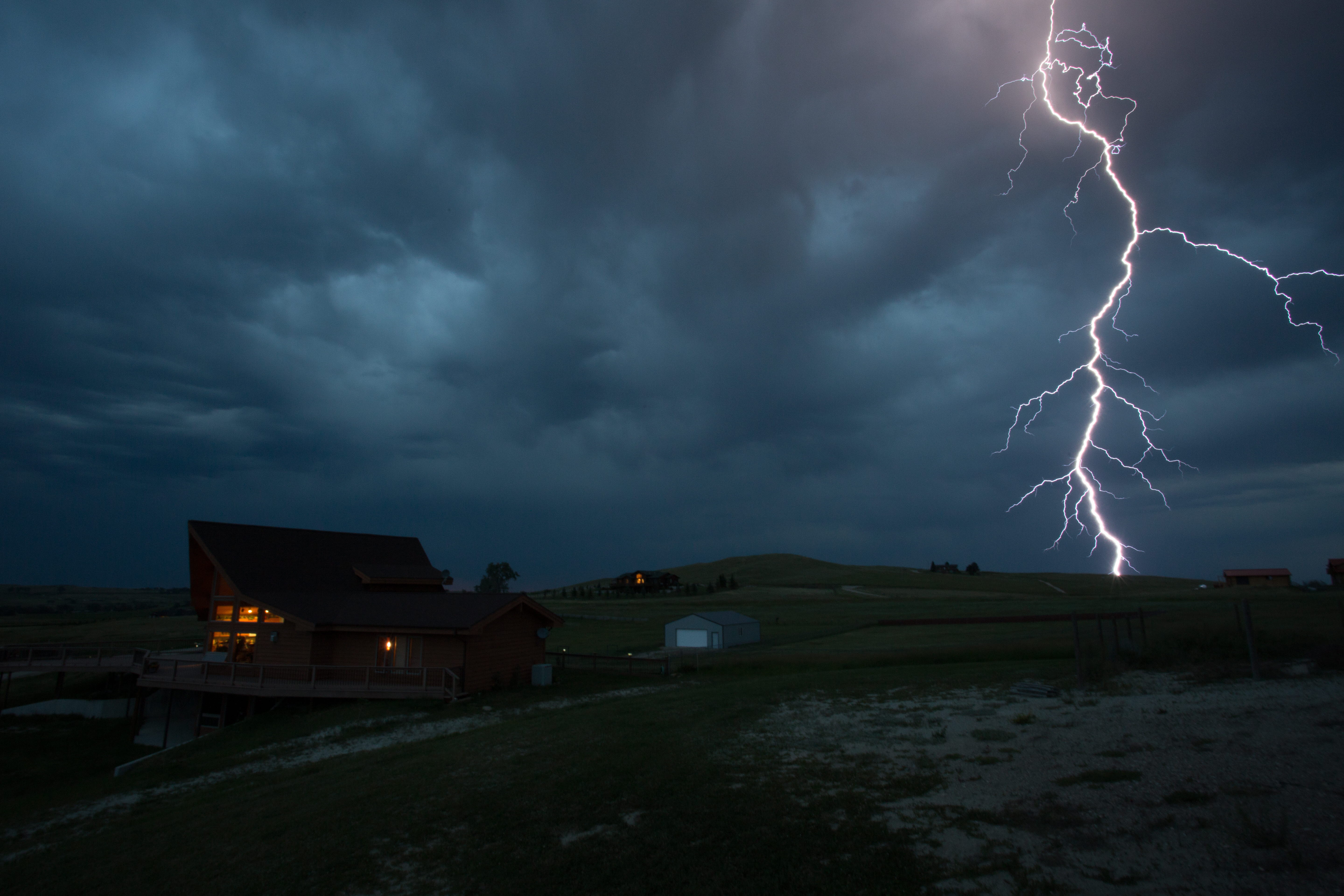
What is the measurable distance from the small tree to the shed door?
7235 centimetres

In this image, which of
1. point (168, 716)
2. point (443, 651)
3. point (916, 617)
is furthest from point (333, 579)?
point (916, 617)

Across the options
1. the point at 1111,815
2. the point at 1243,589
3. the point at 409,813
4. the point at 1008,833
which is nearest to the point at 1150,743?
the point at 1111,815

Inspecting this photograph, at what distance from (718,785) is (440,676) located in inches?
769

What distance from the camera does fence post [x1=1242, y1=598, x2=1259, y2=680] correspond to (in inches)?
601

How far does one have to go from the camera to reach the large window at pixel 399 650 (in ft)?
93.1

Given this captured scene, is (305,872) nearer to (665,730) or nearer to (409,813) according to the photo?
(409,813)

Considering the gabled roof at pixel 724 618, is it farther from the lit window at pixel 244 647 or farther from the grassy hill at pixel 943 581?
the grassy hill at pixel 943 581

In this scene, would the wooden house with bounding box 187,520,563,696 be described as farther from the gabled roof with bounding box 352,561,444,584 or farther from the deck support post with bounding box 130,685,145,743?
the deck support post with bounding box 130,685,145,743

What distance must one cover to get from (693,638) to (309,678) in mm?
30900

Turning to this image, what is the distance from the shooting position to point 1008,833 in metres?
8.41

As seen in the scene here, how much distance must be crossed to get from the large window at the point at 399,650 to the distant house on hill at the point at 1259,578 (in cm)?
8795

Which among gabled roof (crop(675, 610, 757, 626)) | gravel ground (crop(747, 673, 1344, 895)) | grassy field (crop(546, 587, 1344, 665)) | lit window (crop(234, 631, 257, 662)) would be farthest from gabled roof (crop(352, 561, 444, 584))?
gravel ground (crop(747, 673, 1344, 895))

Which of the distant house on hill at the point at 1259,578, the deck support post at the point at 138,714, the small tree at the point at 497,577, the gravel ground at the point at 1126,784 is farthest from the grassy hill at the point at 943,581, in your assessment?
the deck support post at the point at 138,714

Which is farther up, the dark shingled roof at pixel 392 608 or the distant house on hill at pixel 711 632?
the dark shingled roof at pixel 392 608
